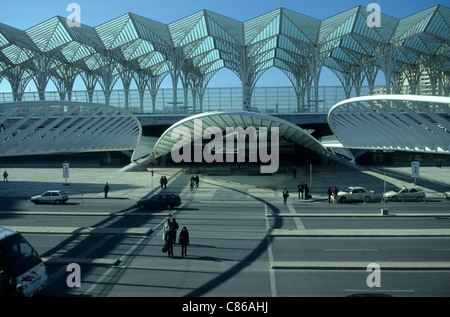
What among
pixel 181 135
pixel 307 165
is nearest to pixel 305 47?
pixel 307 165

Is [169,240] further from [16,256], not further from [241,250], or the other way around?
[16,256]

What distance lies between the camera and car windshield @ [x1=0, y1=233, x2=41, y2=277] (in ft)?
27.2

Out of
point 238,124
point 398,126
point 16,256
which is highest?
point 238,124

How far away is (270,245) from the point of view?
13.3 metres

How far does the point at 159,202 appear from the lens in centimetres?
2092

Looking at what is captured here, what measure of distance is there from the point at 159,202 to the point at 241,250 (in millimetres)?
9581

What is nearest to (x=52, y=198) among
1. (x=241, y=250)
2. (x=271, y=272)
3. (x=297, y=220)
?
(x=241, y=250)

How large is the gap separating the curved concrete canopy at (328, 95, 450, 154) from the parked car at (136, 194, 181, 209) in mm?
13993

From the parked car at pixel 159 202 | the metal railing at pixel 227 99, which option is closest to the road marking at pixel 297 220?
the parked car at pixel 159 202

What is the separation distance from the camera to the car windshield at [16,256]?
830 cm

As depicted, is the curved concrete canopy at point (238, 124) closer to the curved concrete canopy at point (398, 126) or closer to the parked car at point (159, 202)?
the curved concrete canopy at point (398, 126)

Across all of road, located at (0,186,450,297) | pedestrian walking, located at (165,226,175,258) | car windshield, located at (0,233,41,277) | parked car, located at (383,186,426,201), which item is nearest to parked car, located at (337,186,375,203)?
parked car, located at (383,186,426,201)

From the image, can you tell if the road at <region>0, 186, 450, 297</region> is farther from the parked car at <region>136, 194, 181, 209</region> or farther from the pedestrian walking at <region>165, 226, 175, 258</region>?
the parked car at <region>136, 194, 181, 209</region>

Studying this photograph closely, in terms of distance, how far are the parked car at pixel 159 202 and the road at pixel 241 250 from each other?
0.68 m
